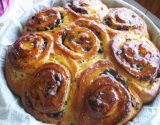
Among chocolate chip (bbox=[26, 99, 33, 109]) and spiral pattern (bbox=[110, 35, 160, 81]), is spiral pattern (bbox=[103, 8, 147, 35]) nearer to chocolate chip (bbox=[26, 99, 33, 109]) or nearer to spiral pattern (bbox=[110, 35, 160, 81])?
spiral pattern (bbox=[110, 35, 160, 81])

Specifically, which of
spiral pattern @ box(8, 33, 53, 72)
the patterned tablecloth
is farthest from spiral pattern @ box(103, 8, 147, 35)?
the patterned tablecloth

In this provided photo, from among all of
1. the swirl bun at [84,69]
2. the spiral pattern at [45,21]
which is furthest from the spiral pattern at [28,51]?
the spiral pattern at [45,21]

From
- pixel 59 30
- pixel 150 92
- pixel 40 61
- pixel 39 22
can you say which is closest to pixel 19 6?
pixel 39 22

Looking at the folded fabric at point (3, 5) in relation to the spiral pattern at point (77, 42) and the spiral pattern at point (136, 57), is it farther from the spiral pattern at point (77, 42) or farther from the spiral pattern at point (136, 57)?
the spiral pattern at point (136, 57)

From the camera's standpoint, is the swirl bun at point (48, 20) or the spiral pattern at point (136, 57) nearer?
the spiral pattern at point (136, 57)

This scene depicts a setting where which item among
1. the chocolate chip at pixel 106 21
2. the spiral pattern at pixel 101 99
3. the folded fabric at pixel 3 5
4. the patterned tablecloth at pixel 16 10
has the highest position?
the chocolate chip at pixel 106 21
